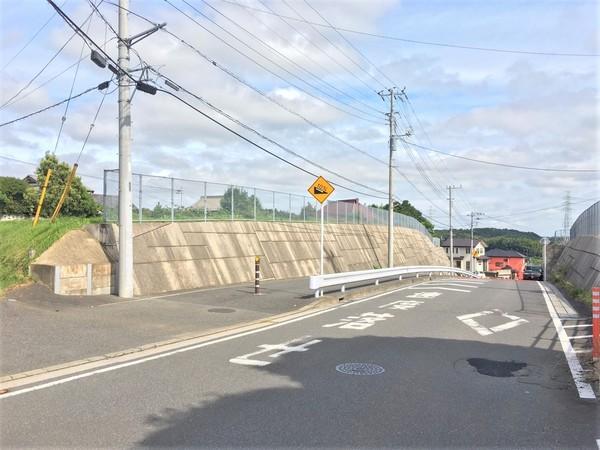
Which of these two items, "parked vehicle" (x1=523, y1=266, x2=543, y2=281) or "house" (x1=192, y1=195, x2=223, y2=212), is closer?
"house" (x1=192, y1=195, x2=223, y2=212)

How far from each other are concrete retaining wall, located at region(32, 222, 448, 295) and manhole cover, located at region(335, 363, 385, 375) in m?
9.01

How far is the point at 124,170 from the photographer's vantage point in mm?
13430

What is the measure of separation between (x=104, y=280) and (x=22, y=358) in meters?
6.91

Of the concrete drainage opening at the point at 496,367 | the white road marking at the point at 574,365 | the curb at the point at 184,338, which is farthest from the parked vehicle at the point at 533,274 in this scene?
the concrete drainage opening at the point at 496,367

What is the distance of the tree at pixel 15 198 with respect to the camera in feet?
136

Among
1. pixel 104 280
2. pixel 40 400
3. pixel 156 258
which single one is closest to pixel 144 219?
pixel 156 258

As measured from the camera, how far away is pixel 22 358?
7.09m

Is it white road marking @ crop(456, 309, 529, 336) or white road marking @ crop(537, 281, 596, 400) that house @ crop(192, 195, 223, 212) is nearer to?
white road marking @ crop(456, 309, 529, 336)

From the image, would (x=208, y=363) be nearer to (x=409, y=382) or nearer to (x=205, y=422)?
(x=205, y=422)

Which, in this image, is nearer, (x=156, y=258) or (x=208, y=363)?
(x=208, y=363)

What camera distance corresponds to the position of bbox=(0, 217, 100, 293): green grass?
12.8 m

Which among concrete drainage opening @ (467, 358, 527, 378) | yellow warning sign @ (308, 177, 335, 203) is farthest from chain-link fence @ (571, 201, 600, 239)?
concrete drainage opening @ (467, 358, 527, 378)

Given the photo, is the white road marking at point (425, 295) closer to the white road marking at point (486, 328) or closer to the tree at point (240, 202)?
the white road marking at point (486, 328)

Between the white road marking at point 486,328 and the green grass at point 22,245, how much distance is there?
11294 millimetres
